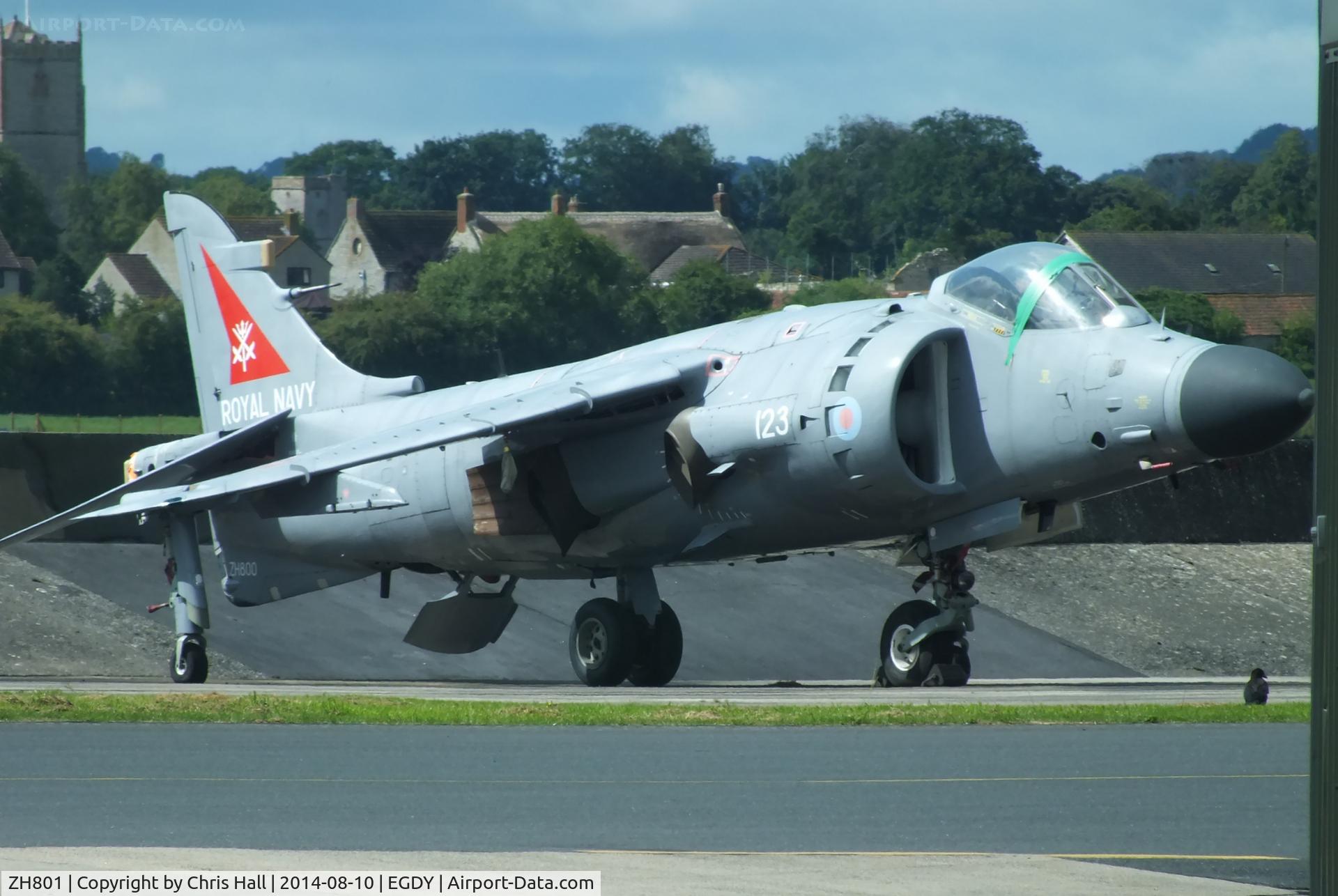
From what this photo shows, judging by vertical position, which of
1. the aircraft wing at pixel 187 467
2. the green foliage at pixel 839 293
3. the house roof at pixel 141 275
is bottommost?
the aircraft wing at pixel 187 467

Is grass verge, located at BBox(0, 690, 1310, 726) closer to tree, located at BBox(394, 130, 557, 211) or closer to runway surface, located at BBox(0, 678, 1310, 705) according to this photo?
runway surface, located at BBox(0, 678, 1310, 705)

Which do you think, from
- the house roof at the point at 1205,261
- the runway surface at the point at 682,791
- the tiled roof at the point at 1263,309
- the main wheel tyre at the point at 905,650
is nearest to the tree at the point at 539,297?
the house roof at the point at 1205,261

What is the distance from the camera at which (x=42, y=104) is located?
134m

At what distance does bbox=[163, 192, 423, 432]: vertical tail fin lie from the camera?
74.0 ft

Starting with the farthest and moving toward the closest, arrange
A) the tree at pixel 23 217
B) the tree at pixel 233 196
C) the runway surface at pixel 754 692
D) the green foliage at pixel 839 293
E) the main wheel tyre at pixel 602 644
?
the tree at pixel 233 196 → the tree at pixel 23 217 → the green foliage at pixel 839 293 → the main wheel tyre at pixel 602 644 → the runway surface at pixel 754 692

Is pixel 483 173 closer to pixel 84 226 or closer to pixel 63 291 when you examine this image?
pixel 84 226

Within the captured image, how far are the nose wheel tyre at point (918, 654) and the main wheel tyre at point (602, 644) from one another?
263 centimetres

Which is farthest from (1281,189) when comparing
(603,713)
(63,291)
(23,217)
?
(603,713)

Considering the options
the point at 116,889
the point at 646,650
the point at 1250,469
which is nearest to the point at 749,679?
the point at 646,650

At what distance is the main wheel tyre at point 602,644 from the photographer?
18.7m

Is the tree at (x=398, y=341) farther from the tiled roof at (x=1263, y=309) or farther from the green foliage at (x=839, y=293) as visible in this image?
the tiled roof at (x=1263, y=309)

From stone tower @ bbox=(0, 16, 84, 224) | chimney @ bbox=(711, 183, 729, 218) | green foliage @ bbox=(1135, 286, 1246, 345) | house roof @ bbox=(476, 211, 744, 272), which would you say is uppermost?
stone tower @ bbox=(0, 16, 84, 224)

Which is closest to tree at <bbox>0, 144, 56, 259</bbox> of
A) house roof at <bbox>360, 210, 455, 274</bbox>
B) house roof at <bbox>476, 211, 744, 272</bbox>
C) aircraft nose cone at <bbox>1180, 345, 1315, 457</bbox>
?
house roof at <bbox>360, 210, 455, 274</bbox>

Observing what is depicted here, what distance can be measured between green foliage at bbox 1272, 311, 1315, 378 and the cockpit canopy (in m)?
39.0
